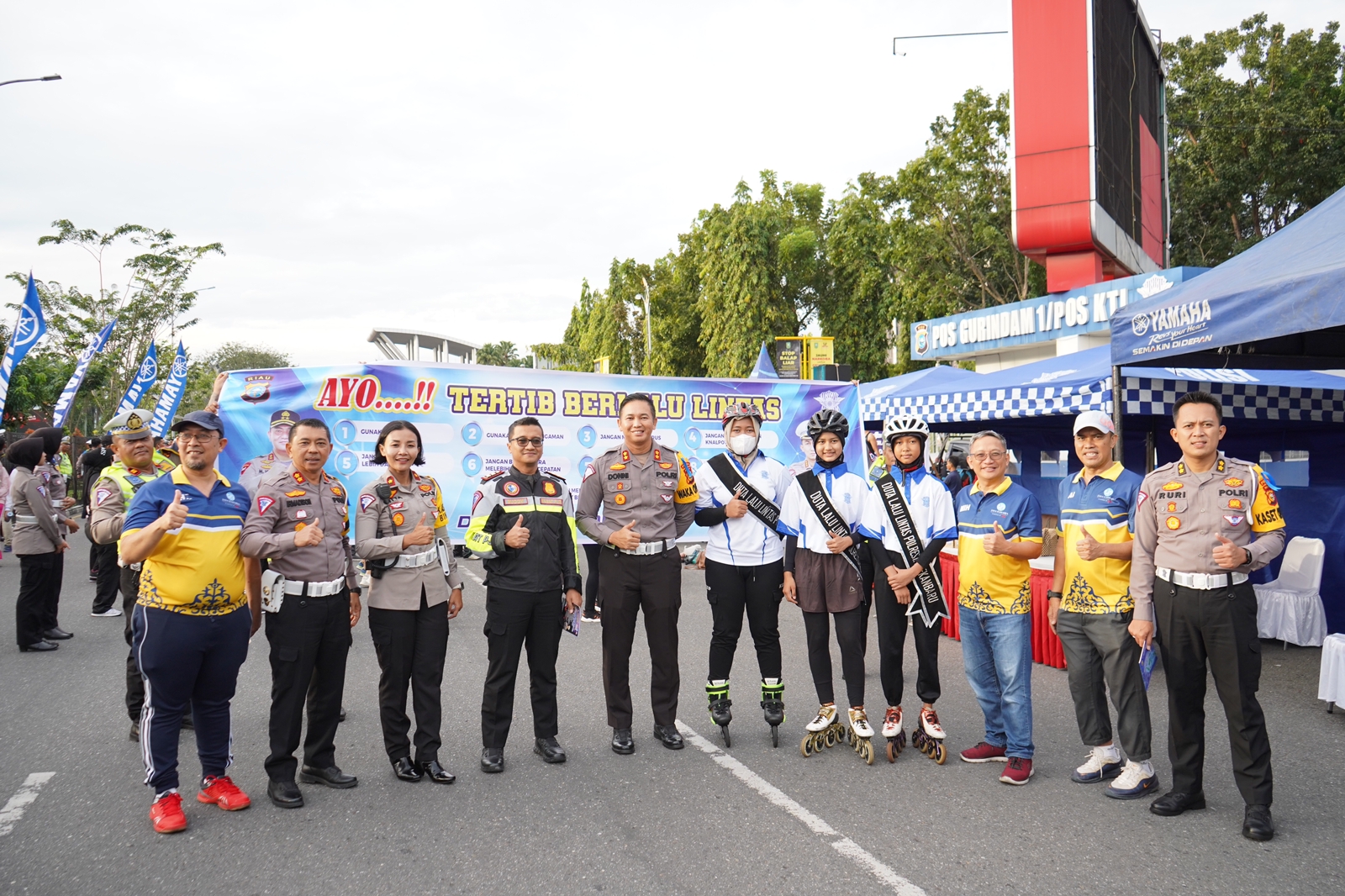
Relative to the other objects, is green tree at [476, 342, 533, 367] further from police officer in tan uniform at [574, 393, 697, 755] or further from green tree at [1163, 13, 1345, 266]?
police officer in tan uniform at [574, 393, 697, 755]

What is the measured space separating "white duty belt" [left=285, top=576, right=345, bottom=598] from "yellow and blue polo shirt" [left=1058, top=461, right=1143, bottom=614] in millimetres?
3719

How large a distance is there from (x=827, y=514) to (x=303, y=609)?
2825mm

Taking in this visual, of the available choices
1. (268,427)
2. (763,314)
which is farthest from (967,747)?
(763,314)

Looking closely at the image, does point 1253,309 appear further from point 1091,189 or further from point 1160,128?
point 1160,128

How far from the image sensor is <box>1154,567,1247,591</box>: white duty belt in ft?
13.1

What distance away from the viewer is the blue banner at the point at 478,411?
33.5 feet

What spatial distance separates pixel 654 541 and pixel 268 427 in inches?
262

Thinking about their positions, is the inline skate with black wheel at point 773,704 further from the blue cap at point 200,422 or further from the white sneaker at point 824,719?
the blue cap at point 200,422

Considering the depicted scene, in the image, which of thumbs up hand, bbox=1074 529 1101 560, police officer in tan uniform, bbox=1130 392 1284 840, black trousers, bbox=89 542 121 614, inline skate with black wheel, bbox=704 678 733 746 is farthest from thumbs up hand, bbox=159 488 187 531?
black trousers, bbox=89 542 121 614

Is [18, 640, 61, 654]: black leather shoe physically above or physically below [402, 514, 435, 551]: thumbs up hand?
below

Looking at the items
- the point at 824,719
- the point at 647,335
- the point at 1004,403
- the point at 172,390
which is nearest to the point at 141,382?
the point at 172,390

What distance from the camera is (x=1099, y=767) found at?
4.57 meters

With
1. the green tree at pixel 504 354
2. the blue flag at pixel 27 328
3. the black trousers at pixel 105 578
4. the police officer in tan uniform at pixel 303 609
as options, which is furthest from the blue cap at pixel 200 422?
the green tree at pixel 504 354

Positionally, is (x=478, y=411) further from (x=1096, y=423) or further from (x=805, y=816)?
(x=1096, y=423)
